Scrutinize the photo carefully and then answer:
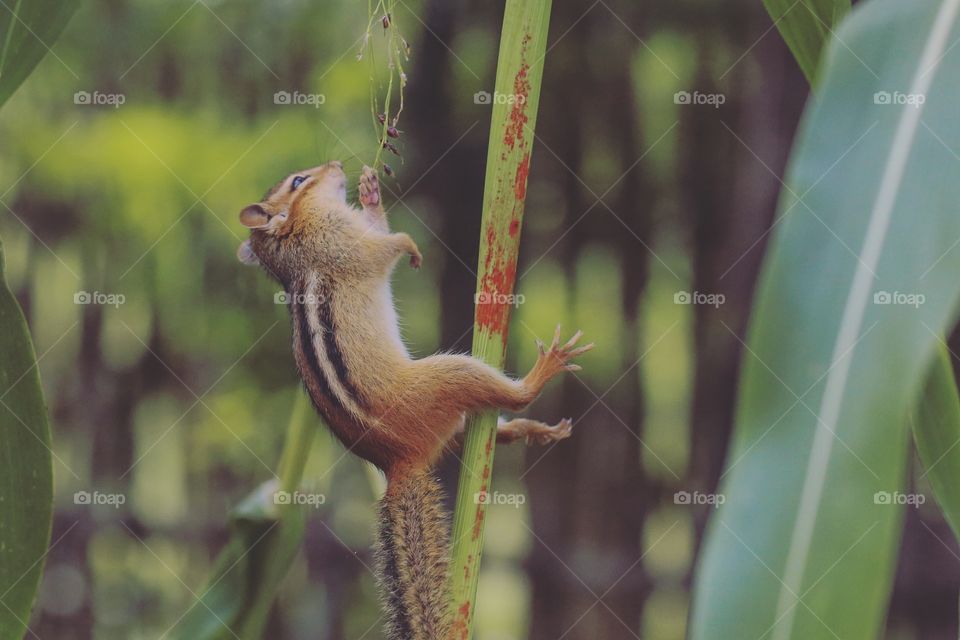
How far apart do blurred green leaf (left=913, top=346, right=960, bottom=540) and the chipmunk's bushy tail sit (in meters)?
0.34

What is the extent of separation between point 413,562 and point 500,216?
290 mm

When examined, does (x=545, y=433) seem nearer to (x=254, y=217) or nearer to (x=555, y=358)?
(x=555, y=358)

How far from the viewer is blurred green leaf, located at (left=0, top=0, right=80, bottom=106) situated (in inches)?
25.0

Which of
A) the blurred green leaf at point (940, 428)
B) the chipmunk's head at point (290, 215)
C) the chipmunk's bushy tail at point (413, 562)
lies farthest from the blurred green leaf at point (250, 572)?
the blurred green leaf at point (940, 428)

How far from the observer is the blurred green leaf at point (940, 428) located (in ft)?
1.80

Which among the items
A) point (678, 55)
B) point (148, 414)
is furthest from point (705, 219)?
point (148, 414)

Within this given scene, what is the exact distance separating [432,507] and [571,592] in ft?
2.24

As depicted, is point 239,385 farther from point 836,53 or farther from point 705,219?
point 836,53

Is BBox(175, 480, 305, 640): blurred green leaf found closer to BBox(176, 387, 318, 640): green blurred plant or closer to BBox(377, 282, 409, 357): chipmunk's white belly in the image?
BBox(176, 387, 318, 640): green blurred plant

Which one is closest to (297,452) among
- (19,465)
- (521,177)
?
(19,465)

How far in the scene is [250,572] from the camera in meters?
0.74

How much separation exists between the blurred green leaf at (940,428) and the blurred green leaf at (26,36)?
26.1 inches

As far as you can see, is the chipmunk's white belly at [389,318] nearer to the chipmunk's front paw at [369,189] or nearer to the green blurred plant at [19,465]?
the chipmunk's front paw at [369,189]

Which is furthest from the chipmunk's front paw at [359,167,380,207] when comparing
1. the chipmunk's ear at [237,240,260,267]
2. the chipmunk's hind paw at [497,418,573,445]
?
the chipmunk's hind paw at [497,418,573,445]
